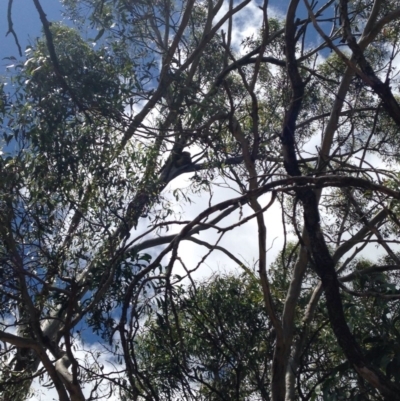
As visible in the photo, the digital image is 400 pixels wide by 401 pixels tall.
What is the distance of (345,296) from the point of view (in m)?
4.97

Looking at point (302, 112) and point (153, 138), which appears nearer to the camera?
point (153, 138)

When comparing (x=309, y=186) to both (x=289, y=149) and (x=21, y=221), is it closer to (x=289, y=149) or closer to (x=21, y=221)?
(x=289, y=149)

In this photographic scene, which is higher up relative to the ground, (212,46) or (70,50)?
(212,46)

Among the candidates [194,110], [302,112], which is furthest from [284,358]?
[302,112]

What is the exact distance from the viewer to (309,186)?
9.43ft

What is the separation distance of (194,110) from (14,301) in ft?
7.44

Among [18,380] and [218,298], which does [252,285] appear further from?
[18,380]

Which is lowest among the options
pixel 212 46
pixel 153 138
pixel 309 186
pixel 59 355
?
pixel 309 186

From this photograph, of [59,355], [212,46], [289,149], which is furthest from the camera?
[212,46]

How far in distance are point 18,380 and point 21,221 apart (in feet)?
4.39

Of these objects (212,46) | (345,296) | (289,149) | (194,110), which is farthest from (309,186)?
(212,46)

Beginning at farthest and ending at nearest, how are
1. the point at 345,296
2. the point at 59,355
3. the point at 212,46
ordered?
the point at 212,46 < the point at 59,355 < the point at 345,296

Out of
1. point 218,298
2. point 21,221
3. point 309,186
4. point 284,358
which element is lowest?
point 309,186

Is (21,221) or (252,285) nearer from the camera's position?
(21,221)
